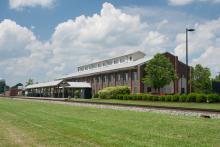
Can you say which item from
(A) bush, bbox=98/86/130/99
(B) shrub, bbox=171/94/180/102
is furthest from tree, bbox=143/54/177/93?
(B) shrub, bbox=171/94/180/102

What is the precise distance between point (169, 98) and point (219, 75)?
5917 cm

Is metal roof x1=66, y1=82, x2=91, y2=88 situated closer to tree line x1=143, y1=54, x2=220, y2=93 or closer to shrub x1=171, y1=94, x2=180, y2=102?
tree line x1=143, y1=54, x2=220, y2=93

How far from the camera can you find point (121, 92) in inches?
2419

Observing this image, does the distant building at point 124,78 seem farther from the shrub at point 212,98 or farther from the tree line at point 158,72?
the shrub at point 212,98

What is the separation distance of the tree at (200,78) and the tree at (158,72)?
13763 millimetres

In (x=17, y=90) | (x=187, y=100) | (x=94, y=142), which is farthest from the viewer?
(x=17, y=90)

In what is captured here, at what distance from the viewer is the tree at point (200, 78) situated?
72.4 metres

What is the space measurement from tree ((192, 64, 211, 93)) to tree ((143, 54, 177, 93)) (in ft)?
45.2

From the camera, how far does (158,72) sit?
2281 inches

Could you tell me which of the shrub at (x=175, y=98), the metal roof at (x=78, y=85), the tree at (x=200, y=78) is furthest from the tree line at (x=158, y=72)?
the metal roof at (x=78, y=85)

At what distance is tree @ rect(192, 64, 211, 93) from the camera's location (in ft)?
238

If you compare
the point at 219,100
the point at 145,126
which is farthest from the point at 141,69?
the point at 145,126

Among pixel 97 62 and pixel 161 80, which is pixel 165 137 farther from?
pixel 97 62

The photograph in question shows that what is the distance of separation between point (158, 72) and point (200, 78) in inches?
760
